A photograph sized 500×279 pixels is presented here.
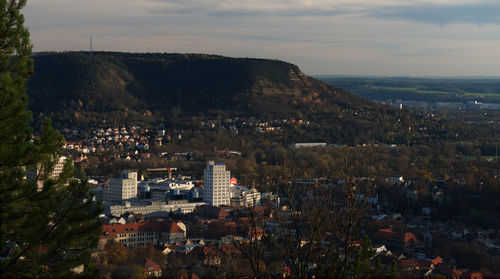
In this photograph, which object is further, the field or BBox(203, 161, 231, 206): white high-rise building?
the field

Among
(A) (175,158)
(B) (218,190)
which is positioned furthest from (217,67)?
(B) (218,190)

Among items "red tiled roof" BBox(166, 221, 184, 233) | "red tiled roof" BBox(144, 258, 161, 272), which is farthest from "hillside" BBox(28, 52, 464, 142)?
"red tiled roof" BBox(144, 258, 161, 272)

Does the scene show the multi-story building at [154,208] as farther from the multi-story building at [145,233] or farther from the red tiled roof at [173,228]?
the red tiled roof at [173,228]

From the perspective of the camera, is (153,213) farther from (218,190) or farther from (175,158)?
(175,158)

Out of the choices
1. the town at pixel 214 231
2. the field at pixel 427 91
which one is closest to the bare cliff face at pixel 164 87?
the town at pixel 214 231

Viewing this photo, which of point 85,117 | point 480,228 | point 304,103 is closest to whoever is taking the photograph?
point 480,228

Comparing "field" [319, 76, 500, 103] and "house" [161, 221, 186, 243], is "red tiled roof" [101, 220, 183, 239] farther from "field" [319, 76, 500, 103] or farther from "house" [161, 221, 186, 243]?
"field" [319, 76, 500, 103]
